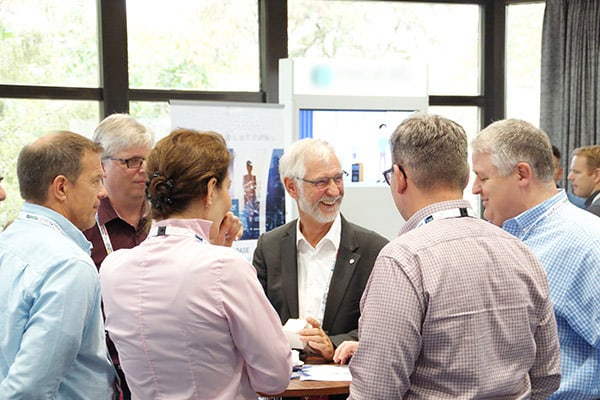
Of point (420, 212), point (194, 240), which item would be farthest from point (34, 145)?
point (420, 212)

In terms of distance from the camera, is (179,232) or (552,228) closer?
(179,232)

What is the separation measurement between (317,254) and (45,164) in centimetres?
138

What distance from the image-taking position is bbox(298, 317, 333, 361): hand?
278cm

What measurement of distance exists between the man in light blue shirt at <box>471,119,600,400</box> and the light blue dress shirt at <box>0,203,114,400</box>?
1308 mm

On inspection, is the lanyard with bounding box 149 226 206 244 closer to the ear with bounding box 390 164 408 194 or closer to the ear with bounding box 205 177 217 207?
the ear with bounding box 205 177 217 207

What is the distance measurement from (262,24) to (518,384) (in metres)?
5.37

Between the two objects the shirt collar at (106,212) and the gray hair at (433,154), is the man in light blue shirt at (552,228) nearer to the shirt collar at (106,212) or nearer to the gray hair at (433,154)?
the gray hair at (433,154)

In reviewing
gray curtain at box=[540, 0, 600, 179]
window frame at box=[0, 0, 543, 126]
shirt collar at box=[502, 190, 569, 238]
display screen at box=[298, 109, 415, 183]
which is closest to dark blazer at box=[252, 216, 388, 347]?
shirt collar at box=[502, 190, 569, 238]

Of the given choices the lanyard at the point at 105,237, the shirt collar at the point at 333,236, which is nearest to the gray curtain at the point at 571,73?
the shirt collar at the point at 333,236

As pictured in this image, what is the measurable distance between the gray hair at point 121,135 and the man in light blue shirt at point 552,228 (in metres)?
1.29

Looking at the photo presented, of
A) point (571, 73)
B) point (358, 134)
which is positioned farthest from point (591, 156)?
point (358, 134)

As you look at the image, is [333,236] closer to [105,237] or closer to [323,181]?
[323,181]

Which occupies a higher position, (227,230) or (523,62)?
(523,62)

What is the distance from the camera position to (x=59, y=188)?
2.24 meters
